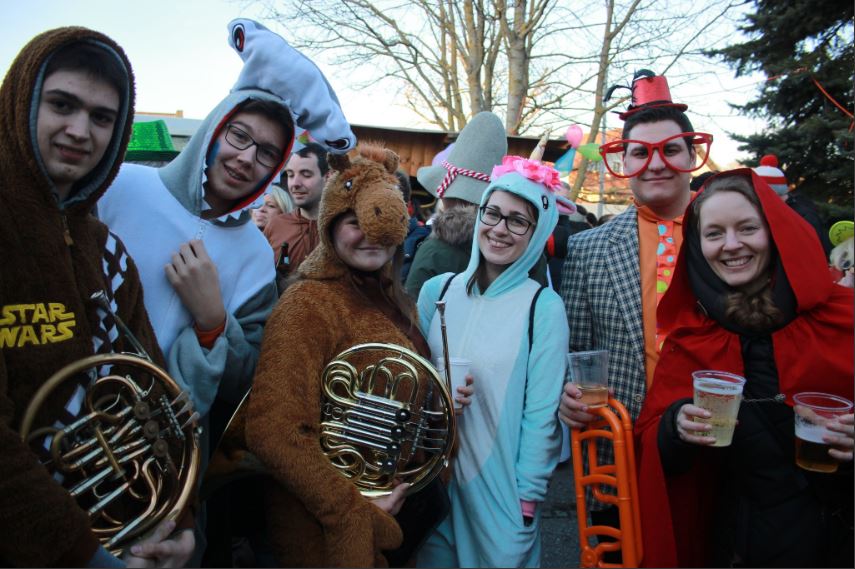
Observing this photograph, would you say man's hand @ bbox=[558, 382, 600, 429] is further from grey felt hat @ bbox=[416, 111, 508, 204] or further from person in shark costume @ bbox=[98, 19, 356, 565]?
grey felt hat @ bbox=[416, 111, 508, 204]

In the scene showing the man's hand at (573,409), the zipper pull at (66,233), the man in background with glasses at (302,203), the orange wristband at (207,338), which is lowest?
the man's hand at (573,409)

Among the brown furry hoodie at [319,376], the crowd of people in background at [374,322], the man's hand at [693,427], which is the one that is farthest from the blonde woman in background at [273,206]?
the man's hand at [693,427]

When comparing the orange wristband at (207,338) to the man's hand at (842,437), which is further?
the orange wristband at (207,338)

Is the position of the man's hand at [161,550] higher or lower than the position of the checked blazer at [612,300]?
lower

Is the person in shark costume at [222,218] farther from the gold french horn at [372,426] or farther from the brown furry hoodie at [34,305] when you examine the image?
the brown furry hoodie at [34,305]

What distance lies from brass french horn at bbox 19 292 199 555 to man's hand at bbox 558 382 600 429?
135cm

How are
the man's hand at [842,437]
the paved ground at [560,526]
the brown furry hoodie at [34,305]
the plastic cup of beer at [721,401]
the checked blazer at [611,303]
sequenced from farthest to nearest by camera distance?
the paved ground at [560,526] < the checked blazer at [611,303] < the plastic cup of beer at [721,401] < the man's hand at [842,437] < the brown furry hoodie at [34,305]

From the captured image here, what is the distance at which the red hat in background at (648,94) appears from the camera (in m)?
2.82

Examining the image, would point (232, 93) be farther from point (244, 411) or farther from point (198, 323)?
point (244, 411)

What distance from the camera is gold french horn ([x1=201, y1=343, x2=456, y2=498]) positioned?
2.02 meters

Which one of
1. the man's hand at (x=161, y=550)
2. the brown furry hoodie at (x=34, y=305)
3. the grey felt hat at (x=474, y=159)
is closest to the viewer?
the brown furry hoodie at (x=34, y=305)

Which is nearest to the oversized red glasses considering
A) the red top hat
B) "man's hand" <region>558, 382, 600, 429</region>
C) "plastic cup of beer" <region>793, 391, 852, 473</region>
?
the red top hat

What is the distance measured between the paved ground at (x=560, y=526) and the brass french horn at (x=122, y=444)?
2461 mm

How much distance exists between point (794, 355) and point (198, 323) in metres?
2.08
